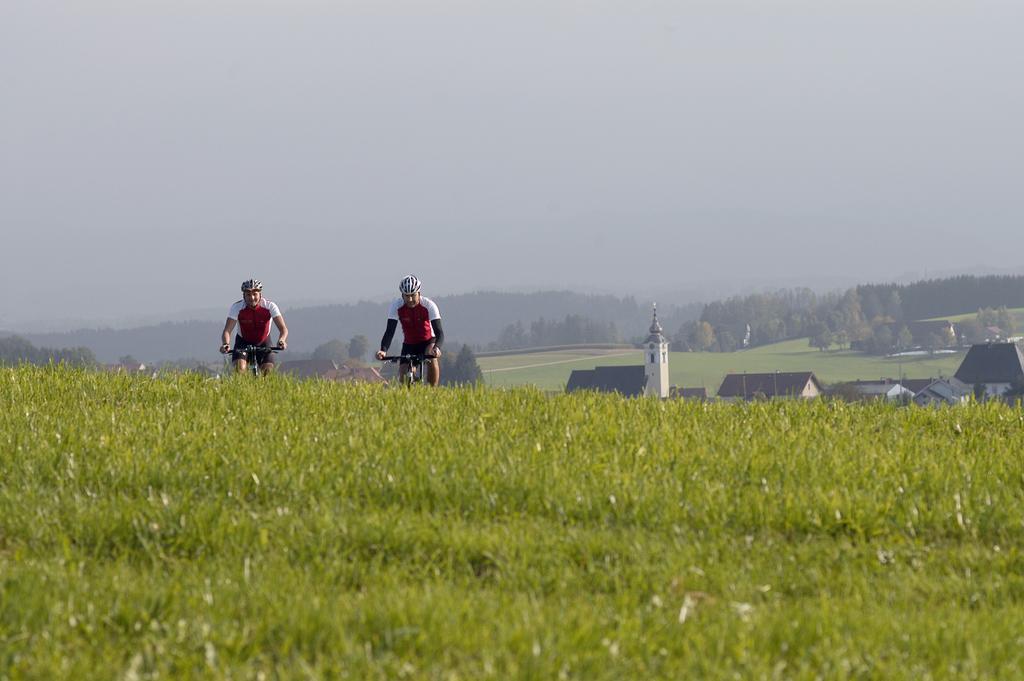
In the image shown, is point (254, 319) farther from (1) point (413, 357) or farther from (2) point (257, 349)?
(1) point (413, 357)

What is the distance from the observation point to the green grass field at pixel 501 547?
6.07m

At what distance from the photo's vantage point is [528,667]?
19.0 ft

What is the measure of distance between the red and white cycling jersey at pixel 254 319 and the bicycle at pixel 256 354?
20 centimetres

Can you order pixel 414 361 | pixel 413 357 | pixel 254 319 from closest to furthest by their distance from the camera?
pixel 413 357 < pixel 414 361 < pixel 254 319

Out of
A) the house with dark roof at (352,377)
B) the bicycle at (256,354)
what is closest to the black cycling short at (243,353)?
the bicycle at (256,354)

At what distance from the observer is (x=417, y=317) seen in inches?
723

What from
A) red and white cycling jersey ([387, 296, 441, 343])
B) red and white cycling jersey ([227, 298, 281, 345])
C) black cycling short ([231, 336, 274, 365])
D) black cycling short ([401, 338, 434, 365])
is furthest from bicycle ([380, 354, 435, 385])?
red and white cycling jersey ([227, 298, 281, 345])

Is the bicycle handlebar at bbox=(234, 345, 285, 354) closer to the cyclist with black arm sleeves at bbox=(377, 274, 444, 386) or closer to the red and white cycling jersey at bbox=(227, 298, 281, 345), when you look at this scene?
the red and white cycling jersey at bbox=(227, 298, 281, 345)

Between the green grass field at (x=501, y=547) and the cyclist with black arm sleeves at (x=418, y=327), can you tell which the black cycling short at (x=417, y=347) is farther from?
the green grass field at (x=501, y=547)

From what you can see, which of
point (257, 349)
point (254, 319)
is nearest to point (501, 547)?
point (257, 349)

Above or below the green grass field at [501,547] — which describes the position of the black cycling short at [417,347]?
above

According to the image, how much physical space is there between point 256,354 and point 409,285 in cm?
280

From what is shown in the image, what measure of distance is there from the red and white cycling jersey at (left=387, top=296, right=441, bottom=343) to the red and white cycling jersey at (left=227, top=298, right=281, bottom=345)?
6.60 ft

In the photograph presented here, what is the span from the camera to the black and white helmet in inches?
704
